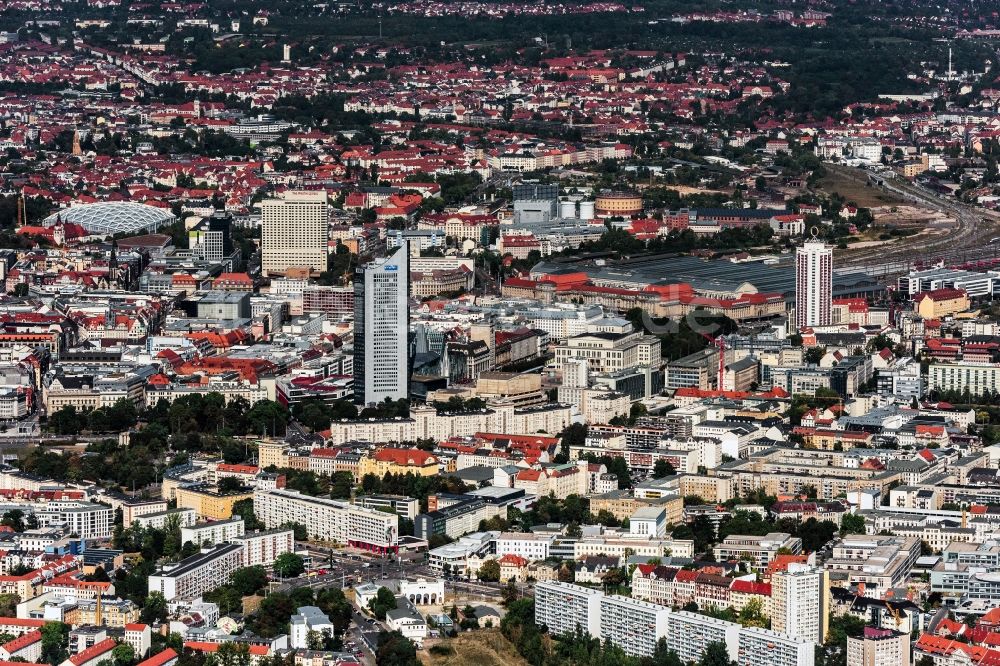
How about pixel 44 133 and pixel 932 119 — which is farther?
pixel 932 119

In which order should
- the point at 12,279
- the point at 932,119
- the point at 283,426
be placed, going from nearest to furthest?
the point at 283,426 → the point at 12,279 → the point at 932,119

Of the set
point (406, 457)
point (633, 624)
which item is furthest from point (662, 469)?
point (633, 624)

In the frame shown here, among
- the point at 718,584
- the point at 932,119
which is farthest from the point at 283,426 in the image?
the point at 932,119

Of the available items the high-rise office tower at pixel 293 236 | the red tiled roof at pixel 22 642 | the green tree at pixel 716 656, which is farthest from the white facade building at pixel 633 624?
the high-rise office tower at pixel 293 236

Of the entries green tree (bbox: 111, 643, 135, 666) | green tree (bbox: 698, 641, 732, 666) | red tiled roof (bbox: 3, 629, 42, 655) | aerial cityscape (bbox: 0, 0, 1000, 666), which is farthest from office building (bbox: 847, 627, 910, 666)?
red tiled roof (bbox: 3, 629, 42, 655)

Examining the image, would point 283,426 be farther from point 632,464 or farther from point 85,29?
point 85,29

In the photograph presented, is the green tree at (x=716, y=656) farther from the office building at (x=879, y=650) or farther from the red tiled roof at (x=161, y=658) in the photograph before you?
the red tiled roof at (x=161, y=658)

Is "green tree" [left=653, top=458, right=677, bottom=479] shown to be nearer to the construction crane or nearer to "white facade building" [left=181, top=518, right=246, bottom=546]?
the construction crane
